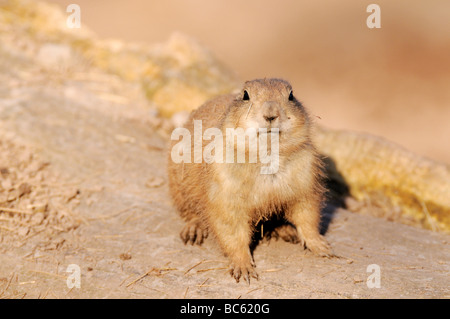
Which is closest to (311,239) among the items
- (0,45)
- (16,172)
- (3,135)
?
(16,172)

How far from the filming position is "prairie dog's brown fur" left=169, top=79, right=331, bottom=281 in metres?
3.60

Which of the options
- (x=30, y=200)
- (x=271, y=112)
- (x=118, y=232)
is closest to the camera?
(x=271, y=112)

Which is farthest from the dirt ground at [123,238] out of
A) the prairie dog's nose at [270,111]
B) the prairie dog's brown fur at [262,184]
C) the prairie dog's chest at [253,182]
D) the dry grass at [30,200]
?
the prairie dog's nose at [270,111]

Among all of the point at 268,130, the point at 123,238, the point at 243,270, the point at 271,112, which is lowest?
the point at 243,270

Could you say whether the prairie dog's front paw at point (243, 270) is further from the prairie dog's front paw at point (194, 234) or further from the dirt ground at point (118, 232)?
the prairie dog's front paw at point (194, 234)

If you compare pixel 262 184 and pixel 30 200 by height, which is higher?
pixel 262 184

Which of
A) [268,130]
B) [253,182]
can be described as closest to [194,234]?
[253,182]

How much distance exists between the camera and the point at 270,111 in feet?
11.0

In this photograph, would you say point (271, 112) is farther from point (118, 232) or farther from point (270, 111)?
point (118, 232)

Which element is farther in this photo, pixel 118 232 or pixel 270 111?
pixel 118 232

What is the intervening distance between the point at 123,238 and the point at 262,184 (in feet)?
5.66

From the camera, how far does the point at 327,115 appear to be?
457 inches

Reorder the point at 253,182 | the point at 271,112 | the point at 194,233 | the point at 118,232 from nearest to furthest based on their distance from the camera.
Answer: the point at 271,112 < the point at 253,182 < the point at 194,233 < the point at 118,232

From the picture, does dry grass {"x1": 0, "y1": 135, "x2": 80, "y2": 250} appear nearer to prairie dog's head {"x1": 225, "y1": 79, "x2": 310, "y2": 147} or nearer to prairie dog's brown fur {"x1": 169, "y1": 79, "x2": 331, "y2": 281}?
prairie dog's brown fur {"x1": 169, "y1": 79, "x2": 331, "y2": 281}
